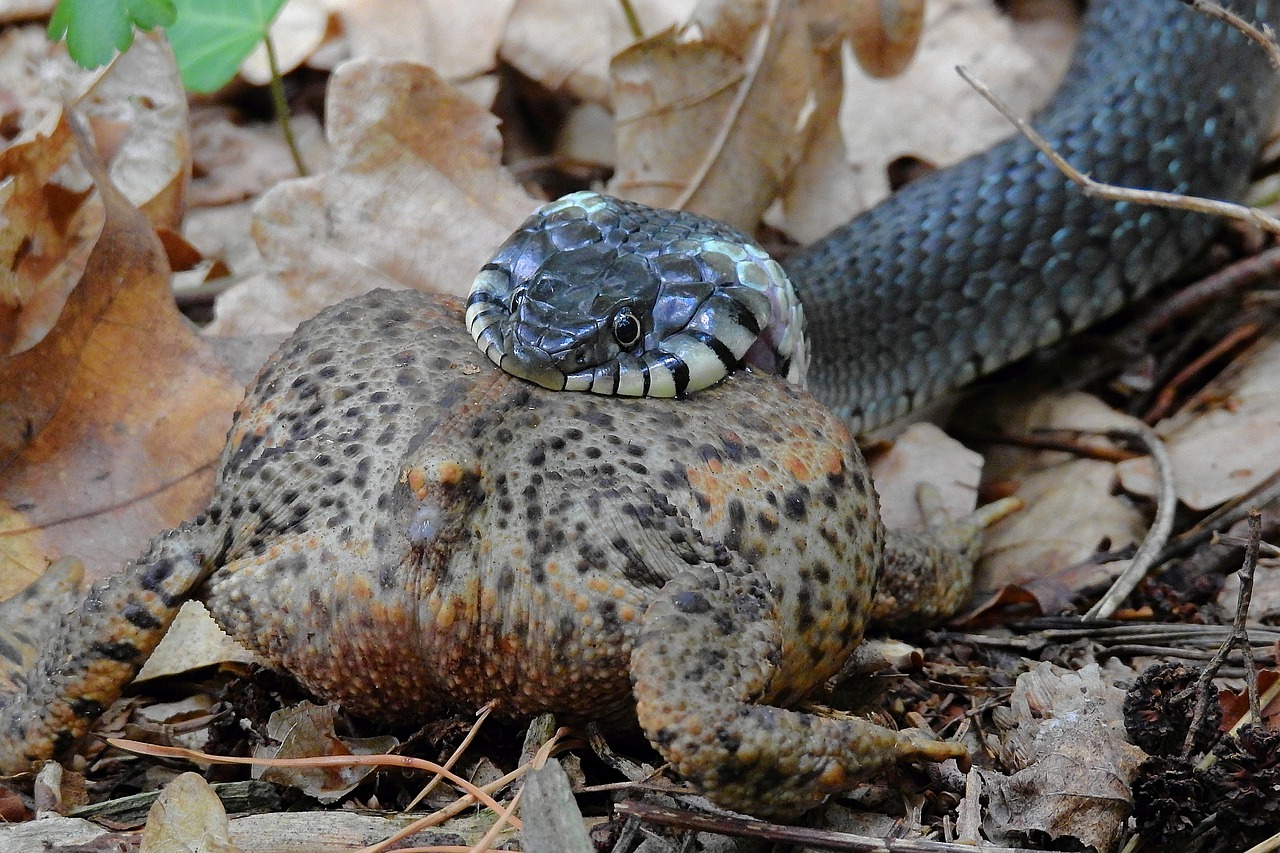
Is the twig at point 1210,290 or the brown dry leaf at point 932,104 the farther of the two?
the brown dry leaf at point 932,104

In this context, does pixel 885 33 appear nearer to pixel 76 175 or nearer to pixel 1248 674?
pixel 76 175

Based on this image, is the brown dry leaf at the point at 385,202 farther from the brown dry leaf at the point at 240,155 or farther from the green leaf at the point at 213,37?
the brown dry leaf at the point at 240,155

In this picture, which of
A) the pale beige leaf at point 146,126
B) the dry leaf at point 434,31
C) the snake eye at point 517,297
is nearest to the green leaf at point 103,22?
the pale beige leaf at point 146,126

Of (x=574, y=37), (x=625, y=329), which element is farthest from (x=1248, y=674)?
(x=574, y=37)

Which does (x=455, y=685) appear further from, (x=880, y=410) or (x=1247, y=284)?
(x=1247, y=284)

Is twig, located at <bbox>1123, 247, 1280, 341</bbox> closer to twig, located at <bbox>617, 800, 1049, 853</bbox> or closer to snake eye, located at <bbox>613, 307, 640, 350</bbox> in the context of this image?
snake eye, located at <bbox>613, 307, 640, 350</bbox>

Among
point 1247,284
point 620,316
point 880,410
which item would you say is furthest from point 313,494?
point 1247,284

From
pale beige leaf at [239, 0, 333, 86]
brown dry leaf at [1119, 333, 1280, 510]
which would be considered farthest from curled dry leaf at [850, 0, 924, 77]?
pale beige leaf at [239, 0, 333, 86]

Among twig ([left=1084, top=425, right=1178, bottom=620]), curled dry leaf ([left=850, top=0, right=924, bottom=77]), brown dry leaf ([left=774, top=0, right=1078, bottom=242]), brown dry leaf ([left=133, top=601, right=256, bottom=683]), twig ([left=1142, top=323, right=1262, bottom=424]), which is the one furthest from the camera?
brown dry leaf ([left=774, top=0, right=1078, bottom=242])
